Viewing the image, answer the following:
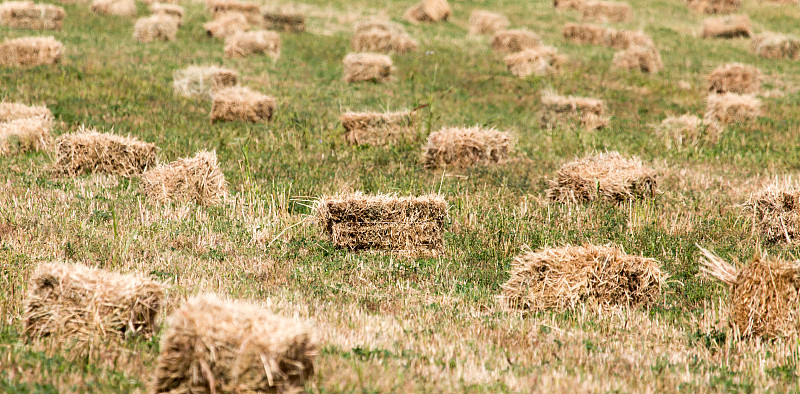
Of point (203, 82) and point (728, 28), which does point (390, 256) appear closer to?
point (203, 82)

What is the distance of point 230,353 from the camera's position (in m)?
4.38

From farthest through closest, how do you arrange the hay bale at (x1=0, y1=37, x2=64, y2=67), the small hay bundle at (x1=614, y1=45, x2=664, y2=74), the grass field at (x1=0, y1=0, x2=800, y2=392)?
the small hay bundle at (x1=614, y1=45, x2=664, y2=74) → the hay bale at (x1=0, y1=37, x2=64, y2=67) → the grass field at (x1=0, y1=0, x2=800, y2=392)

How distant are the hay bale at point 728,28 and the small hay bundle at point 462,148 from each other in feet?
67.8

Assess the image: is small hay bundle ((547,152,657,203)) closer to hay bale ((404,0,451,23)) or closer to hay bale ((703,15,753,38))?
hay bale ((404,0,451,23))

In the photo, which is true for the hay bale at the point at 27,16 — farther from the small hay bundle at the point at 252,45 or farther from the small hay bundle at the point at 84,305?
the small hay bundle at the point at 84,305

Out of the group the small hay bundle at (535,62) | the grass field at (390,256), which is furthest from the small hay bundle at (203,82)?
the small hay bundle at (535,62)

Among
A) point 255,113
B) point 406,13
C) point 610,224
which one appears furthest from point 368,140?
point 406,13

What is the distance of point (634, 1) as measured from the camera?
121 ft

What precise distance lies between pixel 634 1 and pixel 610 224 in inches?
1184

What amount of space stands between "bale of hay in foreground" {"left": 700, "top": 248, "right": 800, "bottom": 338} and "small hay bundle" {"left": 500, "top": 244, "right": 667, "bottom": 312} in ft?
3.20

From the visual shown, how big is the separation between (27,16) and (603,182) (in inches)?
747

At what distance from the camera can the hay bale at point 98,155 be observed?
10945 millimetres

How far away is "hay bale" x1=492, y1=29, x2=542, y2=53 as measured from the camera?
24.1 m

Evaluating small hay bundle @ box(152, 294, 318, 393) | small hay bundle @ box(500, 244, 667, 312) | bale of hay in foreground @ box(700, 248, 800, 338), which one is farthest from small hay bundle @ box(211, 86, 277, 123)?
small hay bundle @ box(152, 294, 318, 393)
